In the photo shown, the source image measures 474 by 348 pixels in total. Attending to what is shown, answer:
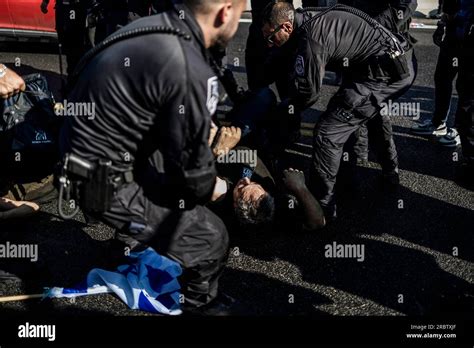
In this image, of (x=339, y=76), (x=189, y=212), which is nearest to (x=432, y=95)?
(x=339, y=76)

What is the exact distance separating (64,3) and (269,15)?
2.19 m

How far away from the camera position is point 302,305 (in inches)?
137

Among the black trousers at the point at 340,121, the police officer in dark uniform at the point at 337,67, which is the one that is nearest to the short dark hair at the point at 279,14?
the police officer in dark uniform at the point at 337,67

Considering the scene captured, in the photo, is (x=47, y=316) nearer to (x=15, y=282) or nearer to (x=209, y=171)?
(x=15, y=282)

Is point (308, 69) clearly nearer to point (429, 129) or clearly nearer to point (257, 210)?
point (257, 210)

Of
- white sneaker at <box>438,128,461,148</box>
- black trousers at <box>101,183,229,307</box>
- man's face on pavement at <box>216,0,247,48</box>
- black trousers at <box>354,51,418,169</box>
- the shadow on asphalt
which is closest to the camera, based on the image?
man's face on pavement at <box>216,0,247,48</box>

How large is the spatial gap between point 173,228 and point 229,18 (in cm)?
104

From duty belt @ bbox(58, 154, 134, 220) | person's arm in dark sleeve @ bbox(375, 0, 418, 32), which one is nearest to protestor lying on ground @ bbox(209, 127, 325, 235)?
duty belt @ bbox(58, 154, 134, 220)

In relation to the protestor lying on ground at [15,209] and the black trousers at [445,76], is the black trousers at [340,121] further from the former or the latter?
the protestor lying on ground at [15,209]

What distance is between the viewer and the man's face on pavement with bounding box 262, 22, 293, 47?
3.89m

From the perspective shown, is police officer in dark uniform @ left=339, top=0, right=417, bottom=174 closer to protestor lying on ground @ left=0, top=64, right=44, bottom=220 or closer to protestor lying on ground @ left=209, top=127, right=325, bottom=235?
protestor lying on ground @ left=209, top=127, right=325, bottom=235

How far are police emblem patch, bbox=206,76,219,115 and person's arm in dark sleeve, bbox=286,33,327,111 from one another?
122 cm

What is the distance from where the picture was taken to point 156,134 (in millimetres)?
2717

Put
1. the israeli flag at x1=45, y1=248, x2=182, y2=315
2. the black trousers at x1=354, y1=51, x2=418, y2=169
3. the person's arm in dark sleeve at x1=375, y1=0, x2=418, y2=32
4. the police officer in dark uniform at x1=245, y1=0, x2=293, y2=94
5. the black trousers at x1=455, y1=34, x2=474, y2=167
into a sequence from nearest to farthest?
the israeli flag at x1=45, y1=248, x2=182, y2=315
the black trousers at x1=455, y1=34, x2=474, y2=167
the black trousers at x1=354, y1=51, x2=418, y2=169
the police officer in dark uniform at x1=245, y1=0, x2=293, y2=94
the person's arm in dark sleeve at x1=375, y1=0, x2=418, y2=32
